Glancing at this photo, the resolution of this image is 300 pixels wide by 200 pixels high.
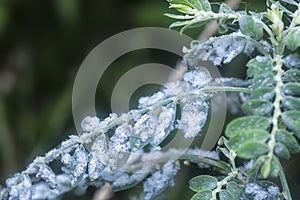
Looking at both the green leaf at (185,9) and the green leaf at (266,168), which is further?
the green leaf at (185,9)

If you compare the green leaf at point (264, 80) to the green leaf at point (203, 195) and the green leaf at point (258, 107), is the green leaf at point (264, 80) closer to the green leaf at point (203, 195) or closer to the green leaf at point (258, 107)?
the green leaf at point (258, 107)

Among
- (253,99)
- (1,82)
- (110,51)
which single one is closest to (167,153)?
(253,99)

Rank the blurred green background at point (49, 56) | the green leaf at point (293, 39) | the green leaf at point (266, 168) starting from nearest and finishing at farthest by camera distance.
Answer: the green leaf at point (266, 168)
the green leaf at point (293, 39)
the blurred green background at point (49, 56)

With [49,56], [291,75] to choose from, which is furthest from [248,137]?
[49,56]

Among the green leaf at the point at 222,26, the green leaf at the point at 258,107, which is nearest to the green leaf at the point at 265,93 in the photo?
the green leaf at the point at 258,107

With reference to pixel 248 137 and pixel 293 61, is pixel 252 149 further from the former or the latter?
pixel 293 61

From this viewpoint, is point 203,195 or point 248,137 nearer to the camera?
point 248,137

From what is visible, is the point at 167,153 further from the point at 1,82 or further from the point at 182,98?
the point at 1,82
